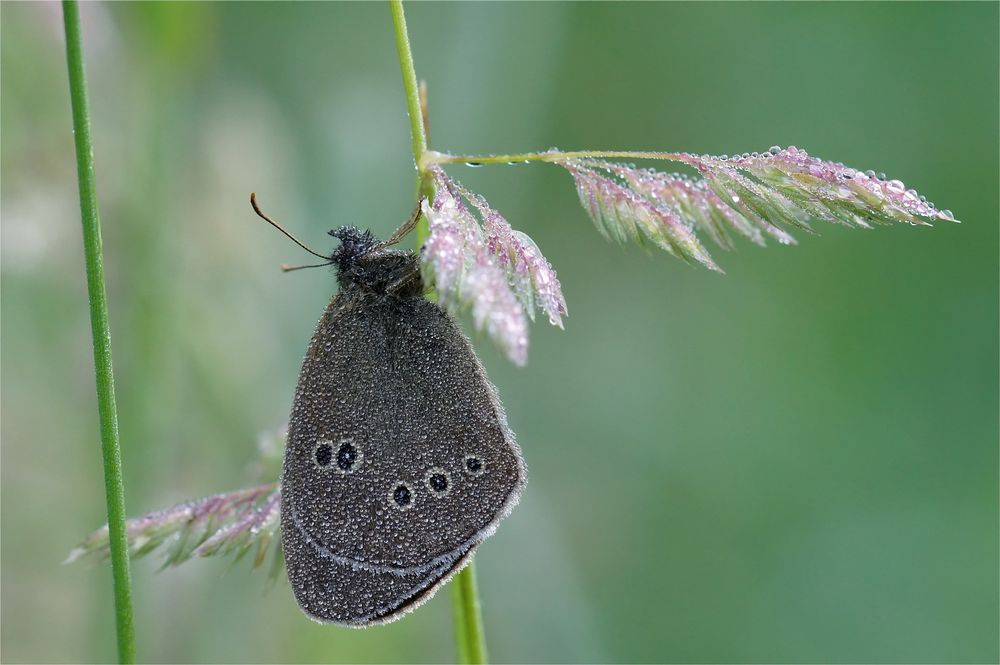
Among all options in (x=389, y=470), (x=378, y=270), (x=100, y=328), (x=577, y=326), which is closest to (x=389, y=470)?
(x=389, y=470)

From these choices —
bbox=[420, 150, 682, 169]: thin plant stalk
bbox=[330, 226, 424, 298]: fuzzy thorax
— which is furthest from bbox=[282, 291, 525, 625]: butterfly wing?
bbox=[420, 150, 682, 169]: thin plant stalk

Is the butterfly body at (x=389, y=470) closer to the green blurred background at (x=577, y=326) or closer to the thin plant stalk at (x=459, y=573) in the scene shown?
the thin plant stalk at (x=459, y=573)

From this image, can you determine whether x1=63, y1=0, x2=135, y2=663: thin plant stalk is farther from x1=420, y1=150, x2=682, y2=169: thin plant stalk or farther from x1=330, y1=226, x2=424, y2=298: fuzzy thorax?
x1=330, y1=226, x2=424, y2=298: fuzzy thorax

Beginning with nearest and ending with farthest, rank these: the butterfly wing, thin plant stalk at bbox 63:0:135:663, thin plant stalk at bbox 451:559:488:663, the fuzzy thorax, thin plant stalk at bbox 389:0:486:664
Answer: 1. thin plant stalk at bbox 63:0:135:663
2. thin plant stalk at bbox 389:0:486:664
3. thin plant stalk at bbox 451:559:488:663
4. the butterfly wing
5. the fuzzy thorax

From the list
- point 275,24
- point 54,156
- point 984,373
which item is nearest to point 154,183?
point 54,156

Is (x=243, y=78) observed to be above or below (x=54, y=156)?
above

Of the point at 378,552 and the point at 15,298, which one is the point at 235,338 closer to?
the point at 15,298

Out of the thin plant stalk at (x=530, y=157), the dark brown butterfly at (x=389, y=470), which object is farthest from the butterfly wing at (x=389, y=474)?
the thin plant stalk at (x=530, y=157)
